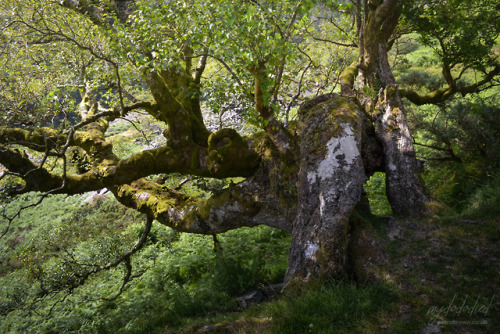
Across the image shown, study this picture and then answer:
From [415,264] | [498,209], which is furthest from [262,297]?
[498,209]

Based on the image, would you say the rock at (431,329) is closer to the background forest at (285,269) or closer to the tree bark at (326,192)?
the background forest at (285,269)

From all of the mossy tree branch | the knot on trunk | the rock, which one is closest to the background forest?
the rock

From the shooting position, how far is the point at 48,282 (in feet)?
20.8

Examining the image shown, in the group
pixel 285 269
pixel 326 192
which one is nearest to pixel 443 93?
pixel 326 192

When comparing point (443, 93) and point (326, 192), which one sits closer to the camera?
point (326, 192)

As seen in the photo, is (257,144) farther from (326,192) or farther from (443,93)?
(443,93)

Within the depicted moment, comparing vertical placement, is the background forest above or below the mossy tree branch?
below

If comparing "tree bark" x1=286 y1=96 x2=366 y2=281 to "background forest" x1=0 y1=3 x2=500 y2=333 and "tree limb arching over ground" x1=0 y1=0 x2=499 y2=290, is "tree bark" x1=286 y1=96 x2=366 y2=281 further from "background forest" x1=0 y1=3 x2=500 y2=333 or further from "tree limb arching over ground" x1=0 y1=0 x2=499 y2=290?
"background forest" x1=0 y1=3 x2=500 y2=333

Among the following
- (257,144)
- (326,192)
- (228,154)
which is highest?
(257,144)

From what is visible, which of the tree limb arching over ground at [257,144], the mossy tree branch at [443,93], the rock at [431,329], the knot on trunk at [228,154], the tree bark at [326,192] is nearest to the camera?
the rock at [431,329]

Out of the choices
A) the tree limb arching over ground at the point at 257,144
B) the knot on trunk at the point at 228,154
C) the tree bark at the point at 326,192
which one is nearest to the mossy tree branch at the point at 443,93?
the tree limb arching over ground at the point at 257,144

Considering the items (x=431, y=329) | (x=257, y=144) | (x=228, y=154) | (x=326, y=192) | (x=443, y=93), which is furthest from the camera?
(x=443, y=93)

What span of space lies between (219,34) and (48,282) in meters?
6.19

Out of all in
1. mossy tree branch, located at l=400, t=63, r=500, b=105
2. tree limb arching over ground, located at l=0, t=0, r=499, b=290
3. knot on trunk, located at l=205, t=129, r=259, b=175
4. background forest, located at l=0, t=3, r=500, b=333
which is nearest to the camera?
background forest, located at l=0, t=3, r=500, b=333
